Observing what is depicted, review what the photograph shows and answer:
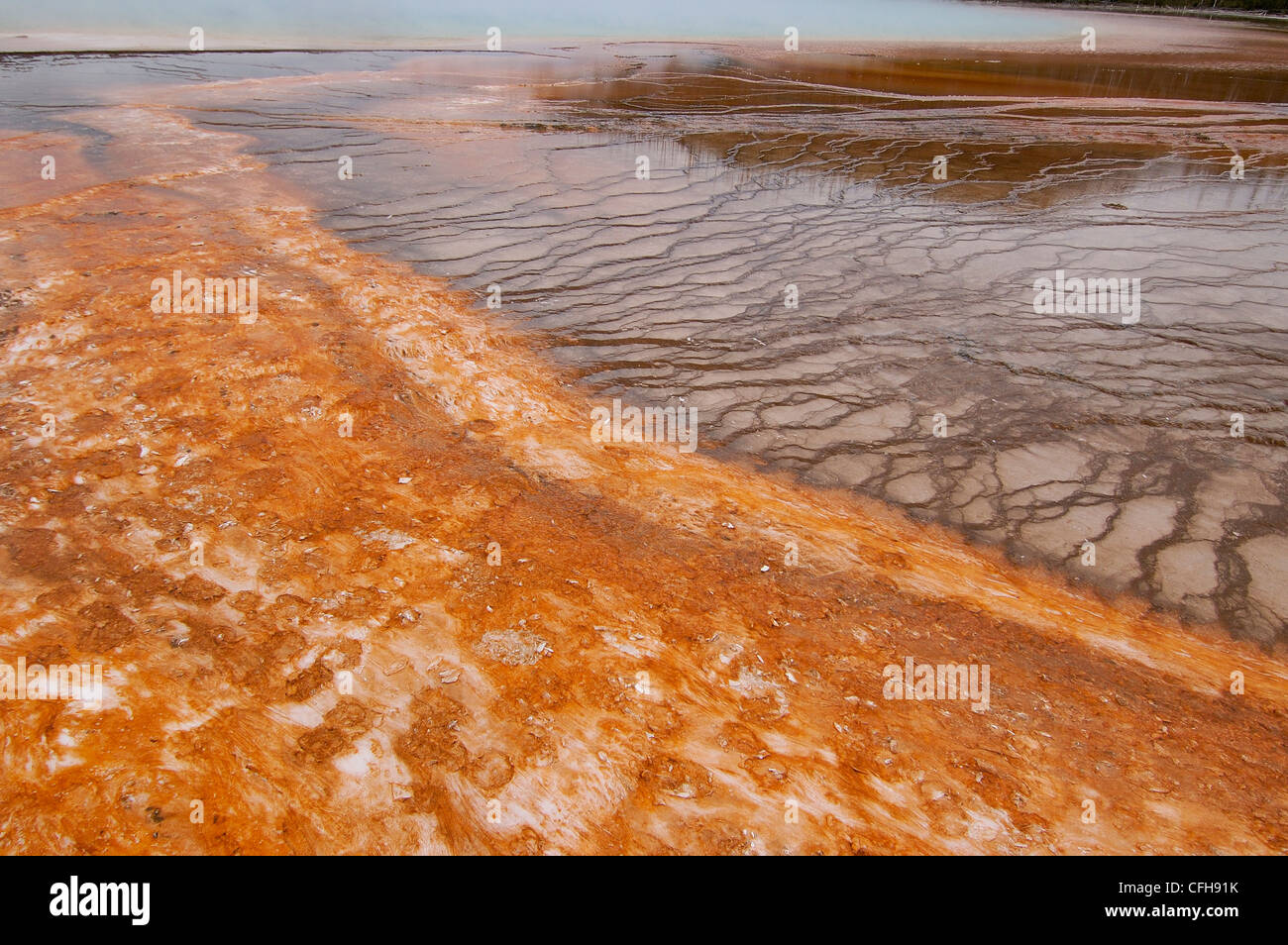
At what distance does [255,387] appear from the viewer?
3.90 metres

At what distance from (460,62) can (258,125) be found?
24.5ft

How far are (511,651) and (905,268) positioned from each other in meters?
5.07

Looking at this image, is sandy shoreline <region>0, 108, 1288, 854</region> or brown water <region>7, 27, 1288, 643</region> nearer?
sandy shoreline <region>0, 108, 1288, 854</region>

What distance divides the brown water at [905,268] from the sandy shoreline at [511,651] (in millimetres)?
604

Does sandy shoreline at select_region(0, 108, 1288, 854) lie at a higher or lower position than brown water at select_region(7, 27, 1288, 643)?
lower

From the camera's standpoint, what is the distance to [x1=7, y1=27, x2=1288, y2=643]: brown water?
147 inches

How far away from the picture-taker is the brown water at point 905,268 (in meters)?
3.72

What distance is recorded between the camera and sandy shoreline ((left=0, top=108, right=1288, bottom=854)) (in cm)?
199

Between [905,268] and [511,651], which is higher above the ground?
[905,268]

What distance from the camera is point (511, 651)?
8.14 ft

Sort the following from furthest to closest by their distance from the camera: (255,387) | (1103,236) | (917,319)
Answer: (1103,236) < (917,319) < (255,387)

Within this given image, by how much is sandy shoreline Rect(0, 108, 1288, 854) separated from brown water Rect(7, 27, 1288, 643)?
60cm

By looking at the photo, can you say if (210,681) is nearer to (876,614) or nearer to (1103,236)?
Answer: (876,614)
